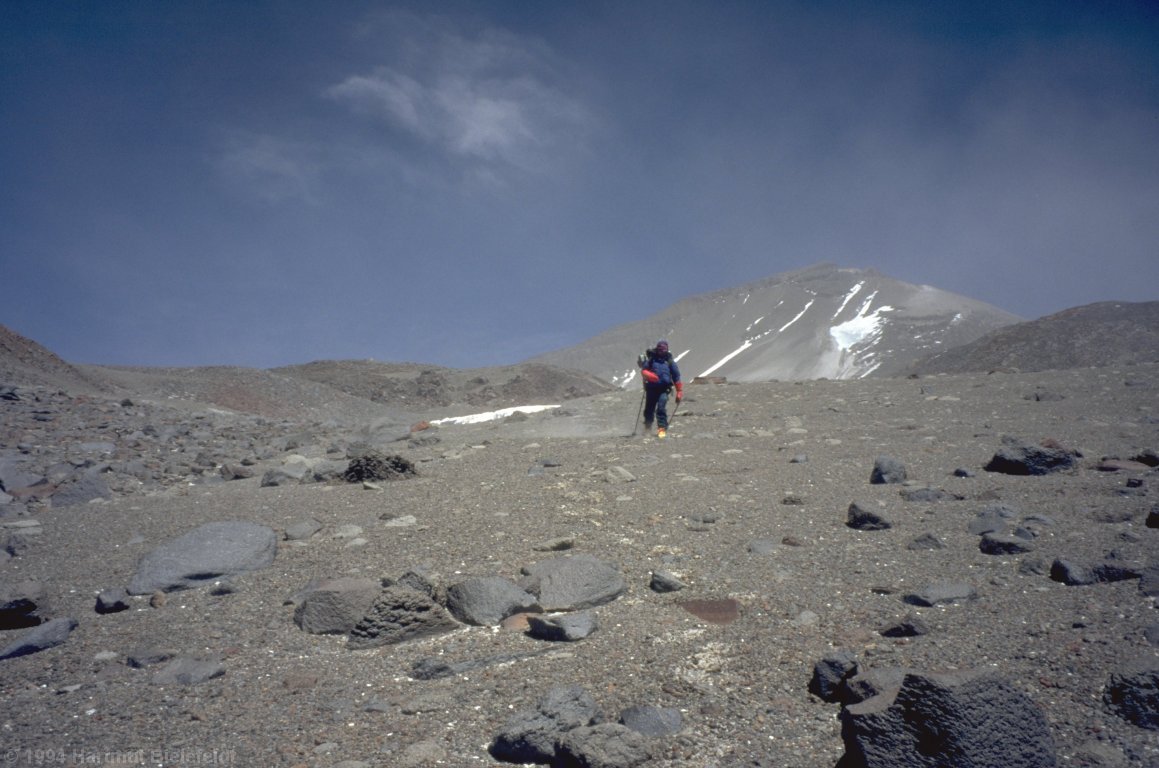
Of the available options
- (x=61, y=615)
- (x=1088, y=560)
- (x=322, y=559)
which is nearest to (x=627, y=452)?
Answer: (x=322, y=559)

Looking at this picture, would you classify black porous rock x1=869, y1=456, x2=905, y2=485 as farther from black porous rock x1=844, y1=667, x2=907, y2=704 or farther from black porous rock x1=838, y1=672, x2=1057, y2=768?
black porous rock x1=838, y1=672, x2=1057, y2=768

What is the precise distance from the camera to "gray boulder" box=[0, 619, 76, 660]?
152 inches

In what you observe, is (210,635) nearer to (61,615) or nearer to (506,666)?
(61,615)

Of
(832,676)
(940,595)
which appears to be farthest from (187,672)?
(940,595)

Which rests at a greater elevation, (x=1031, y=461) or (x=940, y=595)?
(x=1031, y=461)

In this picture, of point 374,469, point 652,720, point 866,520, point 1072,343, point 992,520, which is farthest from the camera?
point 1072,343

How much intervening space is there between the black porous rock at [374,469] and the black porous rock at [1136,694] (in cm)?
654

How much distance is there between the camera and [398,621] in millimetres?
3975

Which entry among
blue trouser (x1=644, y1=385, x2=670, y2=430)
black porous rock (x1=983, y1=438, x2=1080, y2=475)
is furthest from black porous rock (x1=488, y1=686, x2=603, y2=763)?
blue trouser (x1=644, y1=385, x2=670, y2=430)

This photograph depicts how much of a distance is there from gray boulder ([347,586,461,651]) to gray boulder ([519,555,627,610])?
60 centimetres

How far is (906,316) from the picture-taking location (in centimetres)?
7950

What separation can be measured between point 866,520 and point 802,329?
82.1 m

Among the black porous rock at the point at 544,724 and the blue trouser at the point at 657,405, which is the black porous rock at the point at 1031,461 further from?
the black porous rock at the point at 544,724

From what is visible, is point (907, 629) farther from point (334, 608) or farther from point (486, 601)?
point (334, 608)
